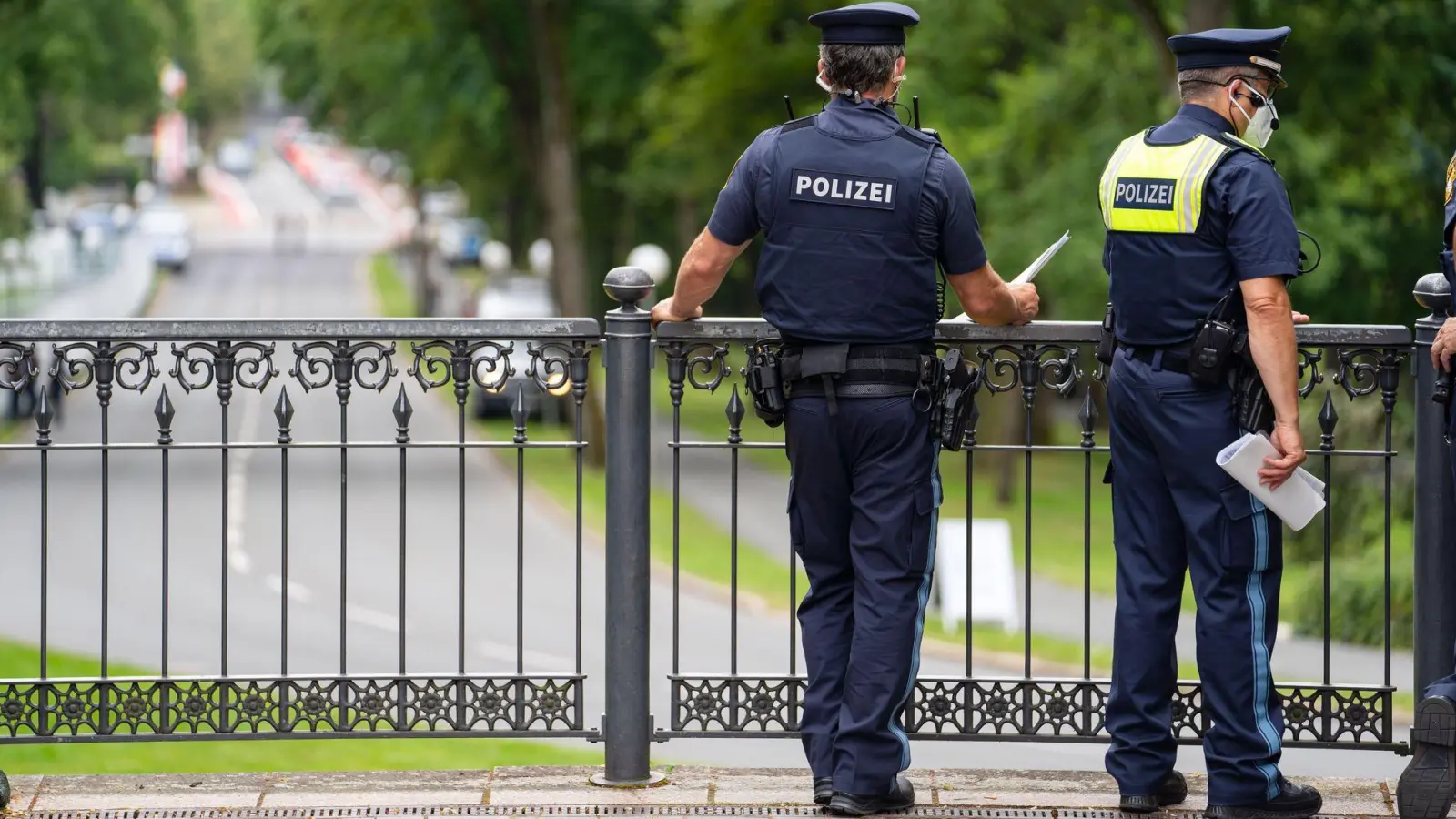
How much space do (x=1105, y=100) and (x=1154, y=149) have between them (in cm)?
2497

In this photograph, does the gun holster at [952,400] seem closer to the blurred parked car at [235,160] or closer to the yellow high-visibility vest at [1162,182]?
the yellow high-visibility vest at [1162,182]

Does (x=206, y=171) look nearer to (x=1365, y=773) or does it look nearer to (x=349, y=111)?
(x=349, y=111)

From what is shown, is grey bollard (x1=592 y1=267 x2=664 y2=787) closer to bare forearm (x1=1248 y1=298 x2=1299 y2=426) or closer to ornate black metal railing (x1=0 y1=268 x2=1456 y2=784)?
ornate black metal railing (x1=0 y1=268 x2=1456 y2=784)

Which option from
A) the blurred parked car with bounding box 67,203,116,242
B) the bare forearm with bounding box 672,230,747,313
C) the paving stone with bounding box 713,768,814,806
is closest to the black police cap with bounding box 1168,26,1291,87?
the bare forearm with bounding box 672,230,747,313

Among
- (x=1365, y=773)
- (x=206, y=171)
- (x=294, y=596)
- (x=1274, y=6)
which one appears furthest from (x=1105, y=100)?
(x=206, y=171)

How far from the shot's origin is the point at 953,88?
103 ft

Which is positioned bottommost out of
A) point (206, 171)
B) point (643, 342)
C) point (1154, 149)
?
point (643, 342)

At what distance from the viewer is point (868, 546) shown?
5.40 m

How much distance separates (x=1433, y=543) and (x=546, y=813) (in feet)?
8.90

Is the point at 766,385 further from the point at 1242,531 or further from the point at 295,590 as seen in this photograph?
the point at 295,590

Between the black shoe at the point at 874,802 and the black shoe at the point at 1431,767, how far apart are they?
130cm

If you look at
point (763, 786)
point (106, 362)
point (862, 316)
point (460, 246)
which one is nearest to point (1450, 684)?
point (862, 316)

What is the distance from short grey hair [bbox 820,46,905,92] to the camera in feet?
17.1

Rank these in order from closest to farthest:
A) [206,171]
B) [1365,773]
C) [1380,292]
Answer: [1365,773] < [1380,292] < [206,171]
